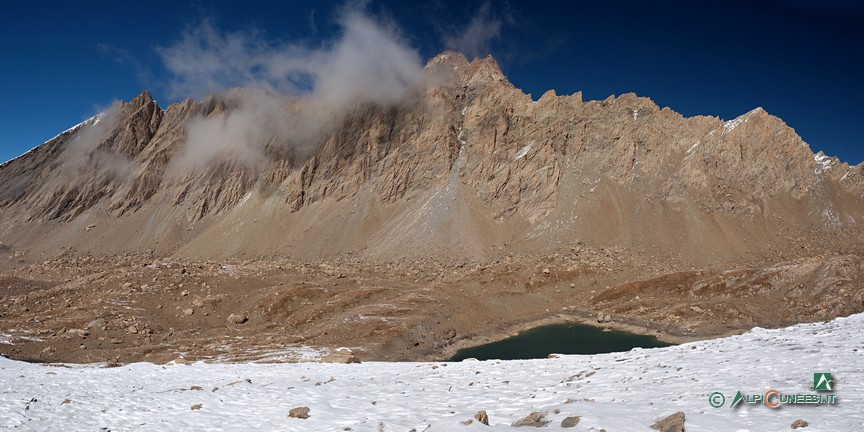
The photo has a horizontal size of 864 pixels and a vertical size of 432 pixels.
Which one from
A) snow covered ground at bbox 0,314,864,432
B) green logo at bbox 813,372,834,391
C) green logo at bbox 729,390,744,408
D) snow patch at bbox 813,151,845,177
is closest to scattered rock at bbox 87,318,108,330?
snow covered ground at bbox 0,314,864,432

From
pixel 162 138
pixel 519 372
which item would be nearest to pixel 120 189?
pixel 162 138

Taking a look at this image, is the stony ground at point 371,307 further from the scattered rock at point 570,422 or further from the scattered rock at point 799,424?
the scattered rock at point 799,424

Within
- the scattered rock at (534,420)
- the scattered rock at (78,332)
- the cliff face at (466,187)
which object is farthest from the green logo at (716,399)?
the cliff face at (466,187)

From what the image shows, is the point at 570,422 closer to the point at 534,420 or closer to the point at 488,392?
the point at 534,420

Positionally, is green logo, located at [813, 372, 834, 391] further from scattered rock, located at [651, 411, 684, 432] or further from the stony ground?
the stony ground

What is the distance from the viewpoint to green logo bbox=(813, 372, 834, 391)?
36.6ft

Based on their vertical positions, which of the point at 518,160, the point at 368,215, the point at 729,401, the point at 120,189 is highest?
the point at 120,189

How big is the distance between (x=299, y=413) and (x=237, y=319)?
40309 millimetres

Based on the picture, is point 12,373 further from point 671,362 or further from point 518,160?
point 518,160

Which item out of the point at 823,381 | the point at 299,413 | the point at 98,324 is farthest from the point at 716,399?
the point at 98,324

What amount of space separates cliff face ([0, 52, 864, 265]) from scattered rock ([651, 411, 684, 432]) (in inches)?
2954

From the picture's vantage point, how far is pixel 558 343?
49.0m

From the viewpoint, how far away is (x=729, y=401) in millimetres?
11305

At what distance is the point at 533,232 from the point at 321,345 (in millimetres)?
57587
